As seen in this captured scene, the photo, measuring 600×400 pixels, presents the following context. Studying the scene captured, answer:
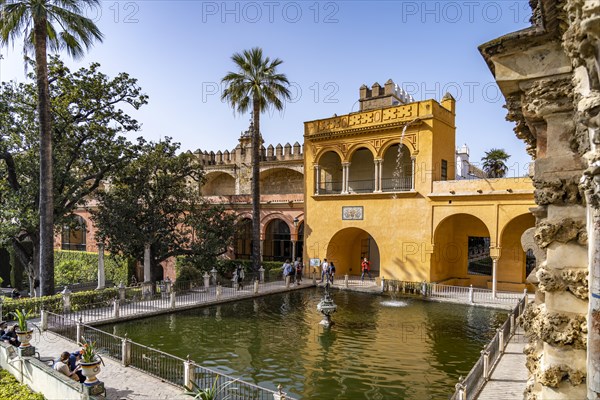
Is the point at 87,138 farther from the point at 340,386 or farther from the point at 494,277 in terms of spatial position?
the point at 494,277

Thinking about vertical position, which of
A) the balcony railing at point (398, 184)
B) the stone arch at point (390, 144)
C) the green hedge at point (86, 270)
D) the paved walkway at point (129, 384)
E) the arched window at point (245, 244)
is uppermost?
the stone arch at point (390, 144)

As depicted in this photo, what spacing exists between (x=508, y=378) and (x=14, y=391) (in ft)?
35.4

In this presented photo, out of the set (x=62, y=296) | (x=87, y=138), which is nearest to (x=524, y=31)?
(x=62, y=296)

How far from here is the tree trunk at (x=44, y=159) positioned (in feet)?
51.3

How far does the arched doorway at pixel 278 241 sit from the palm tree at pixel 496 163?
20.8 metres

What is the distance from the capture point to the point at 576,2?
109 inches

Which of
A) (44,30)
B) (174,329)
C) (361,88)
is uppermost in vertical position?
(361,88)

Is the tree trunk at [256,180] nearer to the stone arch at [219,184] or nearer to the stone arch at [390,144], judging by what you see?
the stone arch at [390,144]

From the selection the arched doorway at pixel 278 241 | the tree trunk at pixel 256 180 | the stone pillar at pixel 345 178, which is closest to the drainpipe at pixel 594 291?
the tree trunk at pixel 256 180

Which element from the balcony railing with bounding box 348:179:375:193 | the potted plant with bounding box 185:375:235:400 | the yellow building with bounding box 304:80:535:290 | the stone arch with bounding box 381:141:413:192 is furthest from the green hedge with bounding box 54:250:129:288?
the potted plant with bounding box 185:375:235:400

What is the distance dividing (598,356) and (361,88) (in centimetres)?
2789

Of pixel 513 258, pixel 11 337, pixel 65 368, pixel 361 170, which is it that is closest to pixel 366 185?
pixel 361 170

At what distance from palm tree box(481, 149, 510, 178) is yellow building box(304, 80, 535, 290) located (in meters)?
16.0

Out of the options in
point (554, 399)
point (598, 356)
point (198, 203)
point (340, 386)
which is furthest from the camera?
point (198, 203)
